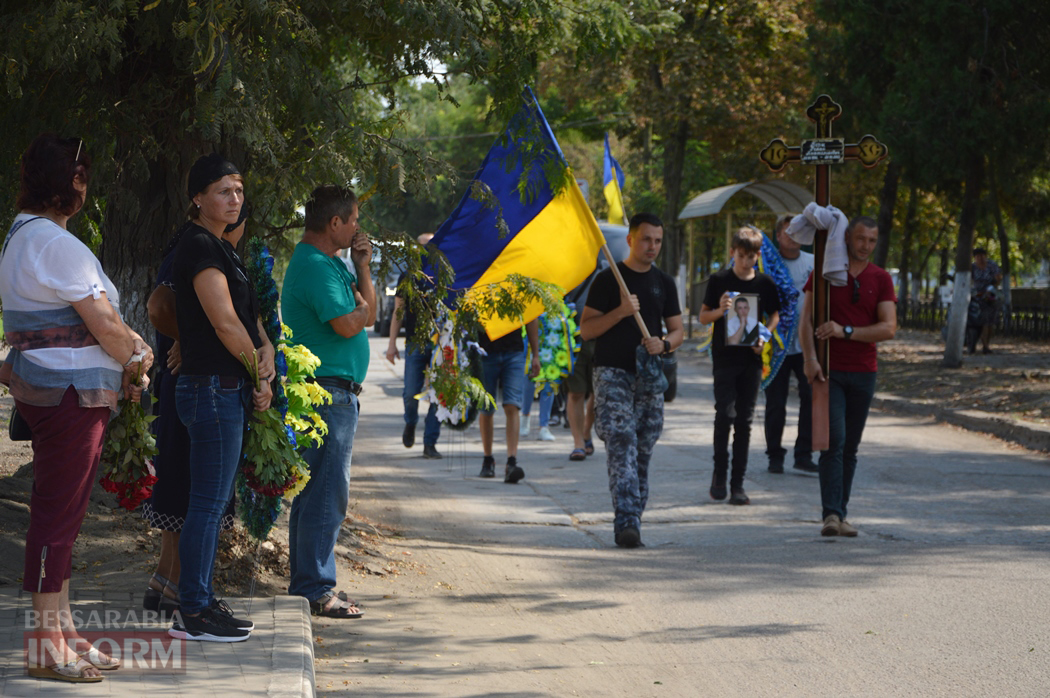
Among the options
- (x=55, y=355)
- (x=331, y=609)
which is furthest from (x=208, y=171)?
(x=331, y=609)

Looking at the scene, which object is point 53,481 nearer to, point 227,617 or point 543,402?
point 227,617

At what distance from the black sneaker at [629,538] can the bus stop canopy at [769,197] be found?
17862mm

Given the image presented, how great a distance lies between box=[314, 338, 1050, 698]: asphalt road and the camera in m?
5.07

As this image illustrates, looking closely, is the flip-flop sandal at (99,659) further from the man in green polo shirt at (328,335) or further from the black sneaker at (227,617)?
the man in green polo shirt at (328,335)

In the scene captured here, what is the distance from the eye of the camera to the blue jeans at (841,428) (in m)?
7.88

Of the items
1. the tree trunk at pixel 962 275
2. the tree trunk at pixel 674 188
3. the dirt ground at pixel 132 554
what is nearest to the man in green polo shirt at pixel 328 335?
the dirt ground at pixel 132 554

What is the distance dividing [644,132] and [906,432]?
1085 inches

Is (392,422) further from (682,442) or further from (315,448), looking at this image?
(315,448)

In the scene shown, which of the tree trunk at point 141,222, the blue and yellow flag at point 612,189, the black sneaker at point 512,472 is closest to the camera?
the tree trunk at point 141,222

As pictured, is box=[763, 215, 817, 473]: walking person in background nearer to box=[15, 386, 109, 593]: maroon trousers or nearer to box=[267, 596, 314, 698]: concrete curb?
box=[267, 596, 314, 698]: concrete curb

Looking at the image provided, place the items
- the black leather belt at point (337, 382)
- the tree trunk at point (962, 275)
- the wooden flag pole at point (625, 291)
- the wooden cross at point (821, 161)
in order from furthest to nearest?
the tree trunk at point (962, 275) → the wooden cross at point (821, 161) → the wooden flag pole at point (625, 291) → the black leather belt at point (337, 382)

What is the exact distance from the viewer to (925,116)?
19.9m

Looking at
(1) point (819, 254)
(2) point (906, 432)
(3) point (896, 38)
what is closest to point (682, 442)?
(2) point (906, 432)

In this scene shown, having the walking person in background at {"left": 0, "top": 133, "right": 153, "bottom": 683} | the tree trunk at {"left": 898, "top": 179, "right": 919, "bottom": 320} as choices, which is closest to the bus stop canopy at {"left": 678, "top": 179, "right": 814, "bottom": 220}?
the tree trunk at {"left": 898, "top": 179, "right": 919, "bottom": 320}
